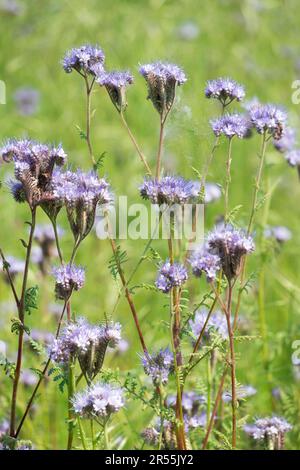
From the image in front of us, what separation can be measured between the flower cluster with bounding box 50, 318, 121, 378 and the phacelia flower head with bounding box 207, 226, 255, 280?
250 mm

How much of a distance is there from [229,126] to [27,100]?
10.6ft

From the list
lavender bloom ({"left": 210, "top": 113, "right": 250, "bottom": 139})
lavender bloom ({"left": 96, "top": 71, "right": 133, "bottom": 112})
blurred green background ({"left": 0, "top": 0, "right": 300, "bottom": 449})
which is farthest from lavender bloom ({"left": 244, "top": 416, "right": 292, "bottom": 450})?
blurred green background ({"left": 0, "top": 0, "right": 300, "bottom": 449})

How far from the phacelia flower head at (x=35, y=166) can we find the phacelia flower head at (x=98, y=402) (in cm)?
40

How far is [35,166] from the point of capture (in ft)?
5.98

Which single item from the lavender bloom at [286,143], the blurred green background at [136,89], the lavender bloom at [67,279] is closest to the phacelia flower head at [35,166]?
the lavender bloom at [67,279]

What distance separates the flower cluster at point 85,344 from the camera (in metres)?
1.75

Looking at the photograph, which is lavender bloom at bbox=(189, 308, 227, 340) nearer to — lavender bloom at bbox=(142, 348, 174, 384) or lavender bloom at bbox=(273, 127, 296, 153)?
lavender bloom at bbox=(142, 348, 174, 384)

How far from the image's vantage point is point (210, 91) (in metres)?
1.94

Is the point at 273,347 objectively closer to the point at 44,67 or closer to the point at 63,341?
the point at 63,341

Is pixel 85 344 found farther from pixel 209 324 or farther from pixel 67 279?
pixel 209 324


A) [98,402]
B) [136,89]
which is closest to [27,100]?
[136,89]

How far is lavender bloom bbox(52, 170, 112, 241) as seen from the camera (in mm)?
1787

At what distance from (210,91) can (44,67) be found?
3351mm
